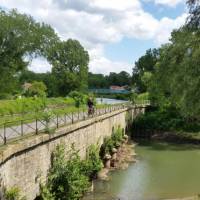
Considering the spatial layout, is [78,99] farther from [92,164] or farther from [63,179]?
[63,179]

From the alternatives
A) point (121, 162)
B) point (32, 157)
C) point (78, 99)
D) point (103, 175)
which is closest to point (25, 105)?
point (121, 162)

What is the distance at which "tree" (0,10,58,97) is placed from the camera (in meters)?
52.3

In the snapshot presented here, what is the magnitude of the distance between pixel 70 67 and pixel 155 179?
60.9 meters

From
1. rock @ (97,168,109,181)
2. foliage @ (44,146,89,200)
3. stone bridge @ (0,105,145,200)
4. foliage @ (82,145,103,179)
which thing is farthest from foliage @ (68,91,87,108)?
foliage @ (44,146,89,200)

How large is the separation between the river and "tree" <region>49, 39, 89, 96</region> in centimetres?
4495

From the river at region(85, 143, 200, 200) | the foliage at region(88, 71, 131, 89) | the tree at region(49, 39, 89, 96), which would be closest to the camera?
the river at region(85, 143, 200, 200)

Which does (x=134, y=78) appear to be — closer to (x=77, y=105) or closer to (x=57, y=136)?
(x=77, y=105)

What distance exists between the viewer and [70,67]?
88.4 m

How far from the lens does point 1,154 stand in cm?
1321

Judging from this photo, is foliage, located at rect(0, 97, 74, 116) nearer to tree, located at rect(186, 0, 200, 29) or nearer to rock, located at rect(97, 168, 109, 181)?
rock, located at rect(97, 168, 109, 181)

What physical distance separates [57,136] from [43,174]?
246 cm

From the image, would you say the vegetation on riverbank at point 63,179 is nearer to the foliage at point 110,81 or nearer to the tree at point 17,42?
the tree at point 17,42

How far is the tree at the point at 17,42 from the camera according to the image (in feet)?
171

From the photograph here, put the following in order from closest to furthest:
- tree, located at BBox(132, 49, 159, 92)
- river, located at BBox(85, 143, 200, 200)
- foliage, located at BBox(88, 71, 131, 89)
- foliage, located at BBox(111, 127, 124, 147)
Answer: river, located at BBox(85, 143, 200, 200) → foliage, located at BBox(111, 127, 124, 147) → tree, located at BBox(132, 49, 159, 92) → foliage, located at BBox(88, 71, 131, 89)
